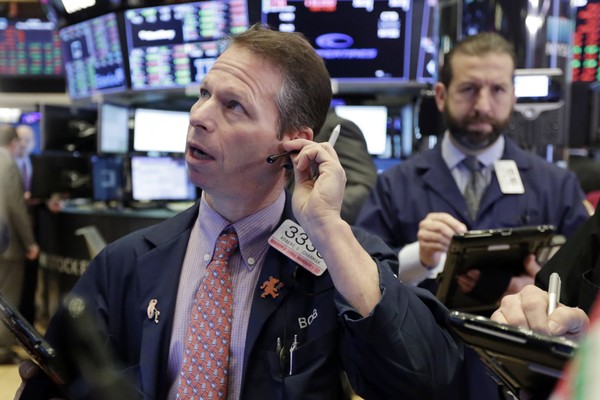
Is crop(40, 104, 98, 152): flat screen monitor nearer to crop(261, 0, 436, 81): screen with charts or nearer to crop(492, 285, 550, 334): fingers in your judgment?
crop(261, 0, 436, 81): screen with charts

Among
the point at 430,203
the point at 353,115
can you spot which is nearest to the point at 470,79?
the point at 430,203

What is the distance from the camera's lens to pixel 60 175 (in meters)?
7.44

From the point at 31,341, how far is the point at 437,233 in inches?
59.1

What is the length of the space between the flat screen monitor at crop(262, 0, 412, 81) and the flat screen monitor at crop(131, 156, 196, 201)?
5.26 ft

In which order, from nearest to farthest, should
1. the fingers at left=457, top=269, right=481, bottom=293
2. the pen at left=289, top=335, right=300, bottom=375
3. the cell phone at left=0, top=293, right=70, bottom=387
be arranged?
the cell phone at left=0, top=293, right=70, bottom=387
the pen at left=289, top=335, right=300, bottom=375
the fingers at left=457, top=269, right=481, bottom=293

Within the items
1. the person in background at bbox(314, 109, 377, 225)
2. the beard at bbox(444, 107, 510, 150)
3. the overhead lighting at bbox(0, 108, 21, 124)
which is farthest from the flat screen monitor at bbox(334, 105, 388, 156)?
the overhead lighting at bbox(0, 108, 21, 124)

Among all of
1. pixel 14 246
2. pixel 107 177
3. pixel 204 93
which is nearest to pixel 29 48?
pixel 107 177

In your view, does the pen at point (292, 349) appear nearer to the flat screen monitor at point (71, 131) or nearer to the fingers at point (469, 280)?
the fingers at point (469, 280)

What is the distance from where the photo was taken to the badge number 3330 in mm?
1740

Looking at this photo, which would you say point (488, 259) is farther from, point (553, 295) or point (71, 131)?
point (71, 131)

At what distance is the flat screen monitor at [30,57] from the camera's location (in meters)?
10.2

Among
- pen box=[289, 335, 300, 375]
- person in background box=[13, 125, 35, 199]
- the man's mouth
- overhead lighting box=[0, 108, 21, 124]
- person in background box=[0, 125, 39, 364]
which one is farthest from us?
overhead lighting box=[0, 108, 21, 124]

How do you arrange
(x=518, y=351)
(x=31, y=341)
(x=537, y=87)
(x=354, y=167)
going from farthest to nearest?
(x=537, y=87)
(x=354, y=167)
(x=31, y=341)
(x=518, y=351)

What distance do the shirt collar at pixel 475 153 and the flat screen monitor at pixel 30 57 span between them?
825cm
